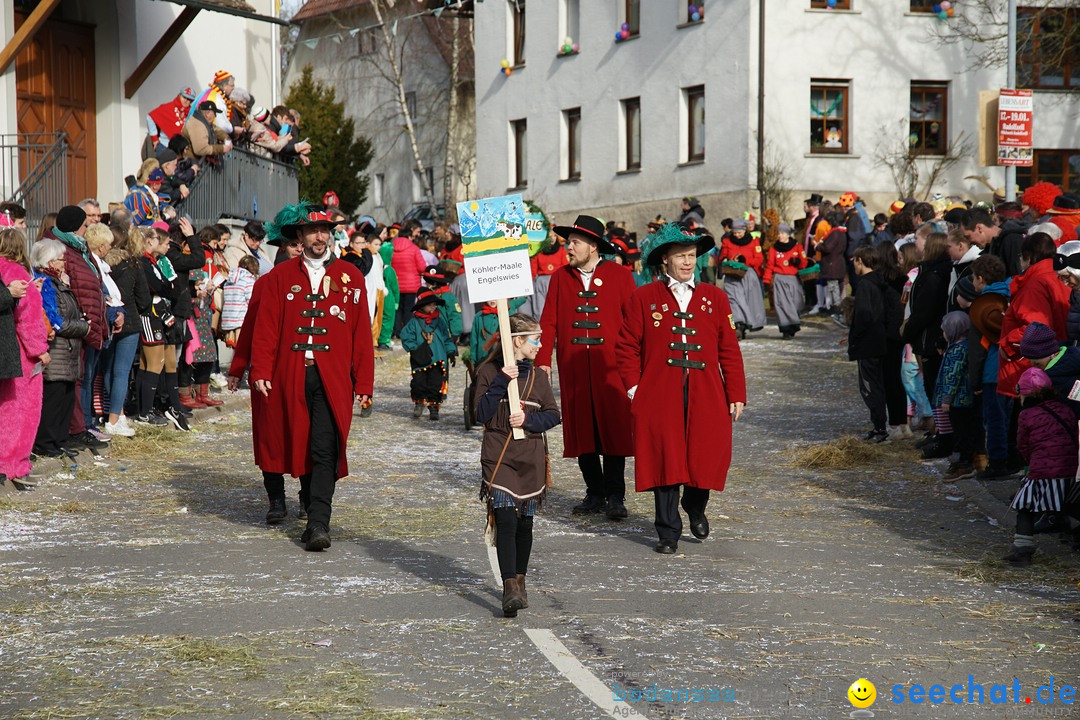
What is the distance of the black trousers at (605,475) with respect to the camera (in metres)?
10.7

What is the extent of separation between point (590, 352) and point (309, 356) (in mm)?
2149

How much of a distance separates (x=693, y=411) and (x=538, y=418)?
1.84 m

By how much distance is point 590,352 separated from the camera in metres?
11.0

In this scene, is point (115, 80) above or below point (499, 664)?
above

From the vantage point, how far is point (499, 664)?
21.7ft

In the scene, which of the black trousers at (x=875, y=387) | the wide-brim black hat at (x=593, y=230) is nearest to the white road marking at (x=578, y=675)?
the wide-brim black hat at (x=593, y=230)

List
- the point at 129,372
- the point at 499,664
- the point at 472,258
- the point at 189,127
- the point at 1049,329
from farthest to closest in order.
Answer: the point at 189,127 → the point at 129,372 → the point at 1049,329 → the point at 472,258 → the point at 499,664

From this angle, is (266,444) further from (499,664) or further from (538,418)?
(499,664)

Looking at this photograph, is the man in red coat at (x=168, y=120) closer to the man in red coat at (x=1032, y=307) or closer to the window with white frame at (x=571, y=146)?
the man in red coat at (x=1032, y=307)

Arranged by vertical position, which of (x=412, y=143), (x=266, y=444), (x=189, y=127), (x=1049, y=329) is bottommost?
(x=266, y=444)

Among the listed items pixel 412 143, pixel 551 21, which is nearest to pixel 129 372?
pixel 551 21

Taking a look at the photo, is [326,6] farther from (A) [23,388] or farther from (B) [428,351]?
(A) [23,388]

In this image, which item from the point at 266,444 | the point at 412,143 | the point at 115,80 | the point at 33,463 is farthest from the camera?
the point at 412,143

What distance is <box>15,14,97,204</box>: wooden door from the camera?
67.6 ft
